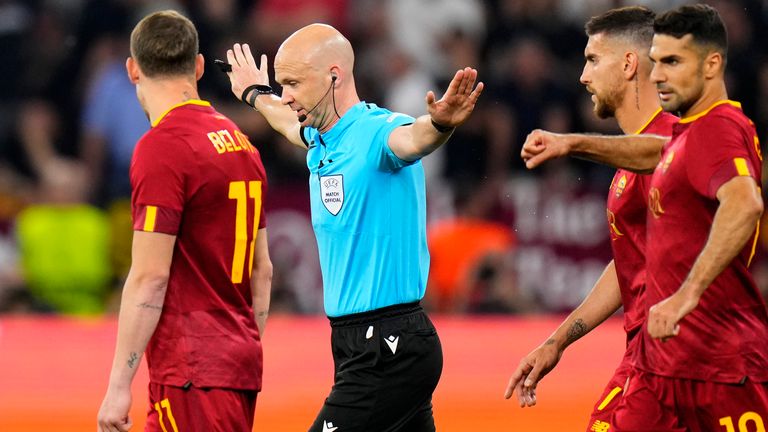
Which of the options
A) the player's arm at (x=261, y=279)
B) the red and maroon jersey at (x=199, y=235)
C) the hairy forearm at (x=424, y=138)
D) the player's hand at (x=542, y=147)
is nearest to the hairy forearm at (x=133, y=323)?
the red and maroon jersey at (x=199, y=235)

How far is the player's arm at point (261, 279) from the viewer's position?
5.75 m

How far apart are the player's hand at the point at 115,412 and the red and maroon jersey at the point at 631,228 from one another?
220cm

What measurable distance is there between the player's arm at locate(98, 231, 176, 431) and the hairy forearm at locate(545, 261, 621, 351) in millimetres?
1932

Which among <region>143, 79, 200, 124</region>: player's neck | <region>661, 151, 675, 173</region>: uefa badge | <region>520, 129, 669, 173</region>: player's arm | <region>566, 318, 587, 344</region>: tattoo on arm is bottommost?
<region>566, 318, 587, 344</region>: tattoo on arm

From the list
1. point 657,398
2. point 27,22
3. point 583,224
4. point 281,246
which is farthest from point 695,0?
point 657,398

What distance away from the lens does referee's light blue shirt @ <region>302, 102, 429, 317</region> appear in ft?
18.5

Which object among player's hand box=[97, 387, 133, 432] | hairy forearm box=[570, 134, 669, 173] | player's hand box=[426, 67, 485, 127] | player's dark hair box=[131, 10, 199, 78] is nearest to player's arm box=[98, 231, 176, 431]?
player's hand box=[97, 387, 133, 432]

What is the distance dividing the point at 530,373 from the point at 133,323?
6.21 ft

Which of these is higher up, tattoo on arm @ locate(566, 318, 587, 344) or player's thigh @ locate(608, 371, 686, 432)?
tattoo on arm @ locate(566, 318, 587, 344)

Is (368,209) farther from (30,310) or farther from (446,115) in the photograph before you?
(30,310)

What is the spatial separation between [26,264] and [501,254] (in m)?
4.63

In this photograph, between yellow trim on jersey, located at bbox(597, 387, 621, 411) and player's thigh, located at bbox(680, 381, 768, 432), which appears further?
yellow trim on jersey, located at bbox(597, 387, 621, 411)

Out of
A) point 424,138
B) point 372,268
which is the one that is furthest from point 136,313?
point 424,138

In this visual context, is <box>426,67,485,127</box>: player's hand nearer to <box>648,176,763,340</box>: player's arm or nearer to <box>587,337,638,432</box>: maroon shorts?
<box>648,176,763,340</box>: player's arm
